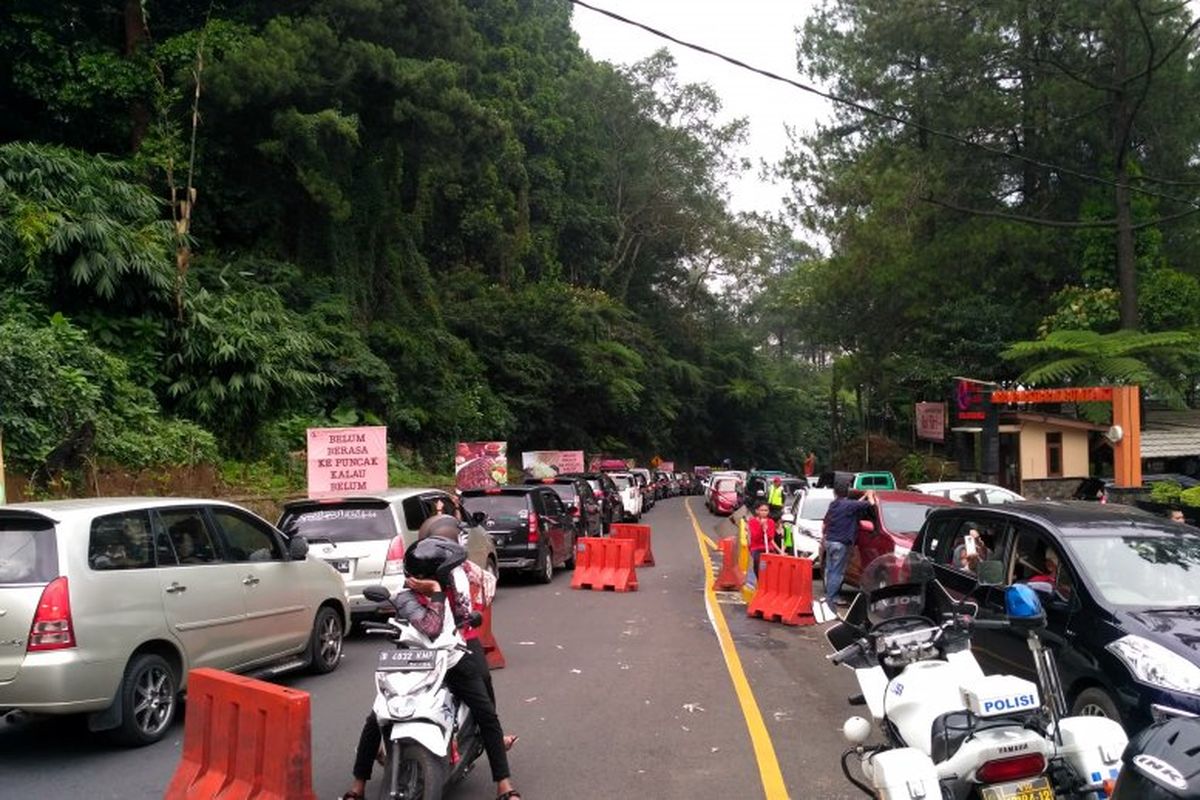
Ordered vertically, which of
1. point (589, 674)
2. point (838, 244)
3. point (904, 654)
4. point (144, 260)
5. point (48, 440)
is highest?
point (838, 244)

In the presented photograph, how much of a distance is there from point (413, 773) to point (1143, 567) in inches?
192

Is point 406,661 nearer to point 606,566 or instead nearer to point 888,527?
point 888,527

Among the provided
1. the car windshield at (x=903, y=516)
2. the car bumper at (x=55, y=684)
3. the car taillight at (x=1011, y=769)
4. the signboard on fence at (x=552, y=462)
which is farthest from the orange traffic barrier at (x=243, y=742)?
the signboard on fence at (x=552, y=462)

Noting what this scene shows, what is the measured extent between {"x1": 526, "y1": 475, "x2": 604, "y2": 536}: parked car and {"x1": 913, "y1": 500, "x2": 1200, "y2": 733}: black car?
13.1 metres

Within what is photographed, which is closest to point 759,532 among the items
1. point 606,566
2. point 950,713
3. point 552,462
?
point 606,566

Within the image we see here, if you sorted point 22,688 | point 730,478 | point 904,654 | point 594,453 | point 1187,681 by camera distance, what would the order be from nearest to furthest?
point 904,654
point 1187,681
point 22,688
point 730,478
point 594,453

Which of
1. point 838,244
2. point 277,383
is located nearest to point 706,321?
point 838,244

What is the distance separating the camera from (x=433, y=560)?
5.50m

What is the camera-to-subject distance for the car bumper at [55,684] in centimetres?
631

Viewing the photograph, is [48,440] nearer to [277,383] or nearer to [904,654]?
[277,383]

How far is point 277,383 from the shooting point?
72.1 feet

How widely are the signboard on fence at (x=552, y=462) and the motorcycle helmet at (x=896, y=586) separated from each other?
105 ft

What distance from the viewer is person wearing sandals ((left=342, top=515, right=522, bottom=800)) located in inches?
209

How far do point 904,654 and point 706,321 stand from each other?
65699 mm
